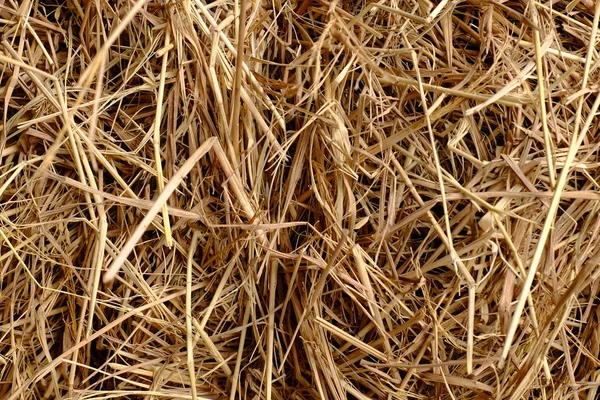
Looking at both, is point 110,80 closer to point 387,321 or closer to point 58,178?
point 58,178

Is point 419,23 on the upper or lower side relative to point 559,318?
upper

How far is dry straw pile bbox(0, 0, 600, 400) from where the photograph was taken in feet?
2.35

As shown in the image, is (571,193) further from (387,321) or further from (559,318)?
(387,321)

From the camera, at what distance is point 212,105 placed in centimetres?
75

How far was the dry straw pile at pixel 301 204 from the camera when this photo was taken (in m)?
0.72

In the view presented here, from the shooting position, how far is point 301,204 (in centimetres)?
75

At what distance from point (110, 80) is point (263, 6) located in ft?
0.69

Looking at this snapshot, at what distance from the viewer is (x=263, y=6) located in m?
0.77

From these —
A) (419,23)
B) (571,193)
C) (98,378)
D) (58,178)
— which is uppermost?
(419,23)

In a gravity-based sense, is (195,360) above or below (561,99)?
below

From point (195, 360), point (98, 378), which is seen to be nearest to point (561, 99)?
point (195, 360)

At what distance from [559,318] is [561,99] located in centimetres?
26

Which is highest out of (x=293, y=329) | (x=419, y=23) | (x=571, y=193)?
(x=419, y=23)

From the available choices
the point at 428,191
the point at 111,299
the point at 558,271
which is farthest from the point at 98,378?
the point at 558,271
